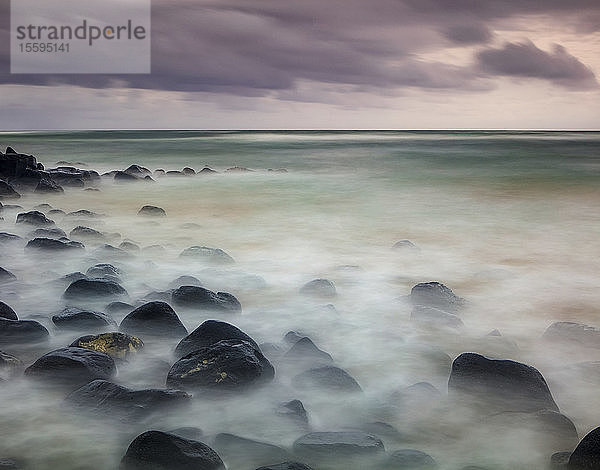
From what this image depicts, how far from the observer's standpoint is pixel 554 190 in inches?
659

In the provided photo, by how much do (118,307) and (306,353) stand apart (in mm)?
1619

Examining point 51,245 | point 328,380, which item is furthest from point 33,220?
point 328,380

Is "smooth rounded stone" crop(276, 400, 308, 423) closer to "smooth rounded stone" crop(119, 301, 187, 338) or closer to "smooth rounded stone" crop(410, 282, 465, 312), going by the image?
"smooth rounded stone" crop(119, 301, 187, 338)

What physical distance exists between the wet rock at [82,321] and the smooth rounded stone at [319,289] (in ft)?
5.56

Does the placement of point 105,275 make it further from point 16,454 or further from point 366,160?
point 366,160

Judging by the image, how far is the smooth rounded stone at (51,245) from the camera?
263 inches

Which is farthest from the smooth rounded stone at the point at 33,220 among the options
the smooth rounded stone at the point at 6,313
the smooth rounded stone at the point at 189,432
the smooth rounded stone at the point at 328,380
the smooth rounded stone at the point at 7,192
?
the smooth rounded stone at the point at 189,432

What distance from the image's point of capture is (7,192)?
1273cm

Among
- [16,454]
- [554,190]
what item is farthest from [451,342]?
[554,190]

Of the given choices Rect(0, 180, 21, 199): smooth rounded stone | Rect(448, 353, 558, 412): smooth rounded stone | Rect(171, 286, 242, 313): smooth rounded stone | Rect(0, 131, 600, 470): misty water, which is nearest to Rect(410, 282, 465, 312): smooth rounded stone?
Rect(0, 131, 600, 470): misty water

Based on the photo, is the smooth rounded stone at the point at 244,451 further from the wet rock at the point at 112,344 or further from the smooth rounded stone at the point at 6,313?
the smooth rounded stone at the point at 6,313

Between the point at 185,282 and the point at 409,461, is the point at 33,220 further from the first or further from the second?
the point at 409,461

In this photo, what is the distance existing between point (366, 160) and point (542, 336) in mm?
25935

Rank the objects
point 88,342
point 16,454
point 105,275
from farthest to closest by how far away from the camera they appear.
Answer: point 105,275, point 88,342, point 16,454
